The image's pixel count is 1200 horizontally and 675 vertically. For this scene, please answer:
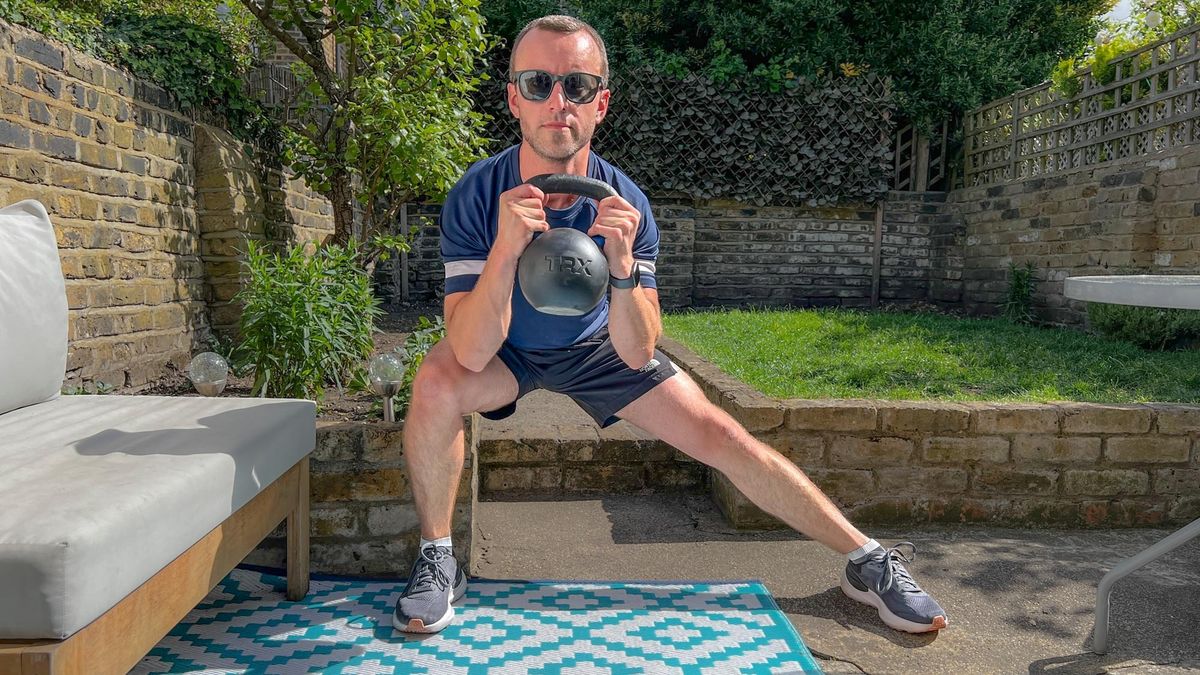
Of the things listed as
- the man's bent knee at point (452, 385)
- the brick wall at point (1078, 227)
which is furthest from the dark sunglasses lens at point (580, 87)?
the brick wall at point (1078, 227)

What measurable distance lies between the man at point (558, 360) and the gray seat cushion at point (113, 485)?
47 centimetres

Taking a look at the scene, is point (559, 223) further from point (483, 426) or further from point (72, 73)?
point (72, 73)

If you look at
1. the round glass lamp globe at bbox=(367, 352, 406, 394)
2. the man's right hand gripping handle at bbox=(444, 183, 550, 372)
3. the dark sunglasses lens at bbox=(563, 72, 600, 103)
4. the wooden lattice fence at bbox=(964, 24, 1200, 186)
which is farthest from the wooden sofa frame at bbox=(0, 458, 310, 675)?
the wooden lattice fence at bbox=(964, 24, 1200, 186)

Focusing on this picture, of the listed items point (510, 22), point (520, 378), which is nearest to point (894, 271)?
point (510, 22)

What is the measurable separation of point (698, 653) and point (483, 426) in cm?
207

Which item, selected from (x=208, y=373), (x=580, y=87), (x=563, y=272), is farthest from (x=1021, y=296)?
(x=208, y=373)

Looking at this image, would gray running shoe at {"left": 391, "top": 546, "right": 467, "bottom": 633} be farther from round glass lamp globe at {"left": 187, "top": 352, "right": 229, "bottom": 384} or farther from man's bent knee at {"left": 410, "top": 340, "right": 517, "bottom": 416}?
round glass lamp globe at {"left": 187, "top": 352, "right": 229, "bottom": 384}

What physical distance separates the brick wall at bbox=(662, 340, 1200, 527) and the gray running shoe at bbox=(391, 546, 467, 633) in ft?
4.33

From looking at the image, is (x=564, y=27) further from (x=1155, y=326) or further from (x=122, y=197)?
(x=1155, y=326)

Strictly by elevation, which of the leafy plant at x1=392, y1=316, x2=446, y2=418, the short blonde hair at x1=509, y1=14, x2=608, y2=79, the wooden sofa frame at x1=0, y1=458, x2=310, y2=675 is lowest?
the wooden sofa frame at x1=0, y1=458, x2=310, y2=675

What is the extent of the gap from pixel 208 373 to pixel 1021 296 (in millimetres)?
8192

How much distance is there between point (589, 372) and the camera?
246cm

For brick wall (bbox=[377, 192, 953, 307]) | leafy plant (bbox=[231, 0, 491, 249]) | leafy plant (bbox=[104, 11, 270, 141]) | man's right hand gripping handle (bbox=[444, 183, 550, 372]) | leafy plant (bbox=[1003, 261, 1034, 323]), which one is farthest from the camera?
brick wall (bbox=[377, 192, 953, 307])

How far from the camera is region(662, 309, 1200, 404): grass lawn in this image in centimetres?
422
